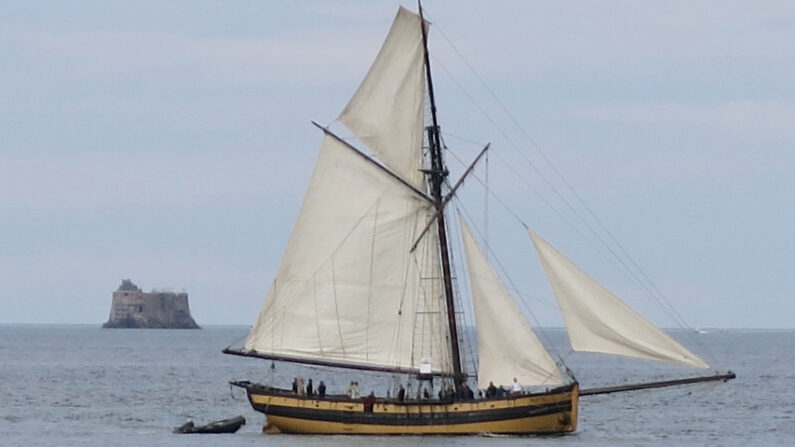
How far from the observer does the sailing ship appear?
65000 millimetres

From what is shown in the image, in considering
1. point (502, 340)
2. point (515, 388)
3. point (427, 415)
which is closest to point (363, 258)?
point (502, 340)

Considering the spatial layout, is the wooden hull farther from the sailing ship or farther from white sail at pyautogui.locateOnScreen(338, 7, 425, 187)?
white sail at pyautogui.locateOnScreen(338, 7, 425, 187)

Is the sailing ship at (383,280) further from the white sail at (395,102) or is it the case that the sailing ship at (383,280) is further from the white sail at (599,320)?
the white sail at (599,320)

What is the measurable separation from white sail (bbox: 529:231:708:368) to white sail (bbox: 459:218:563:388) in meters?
1.79

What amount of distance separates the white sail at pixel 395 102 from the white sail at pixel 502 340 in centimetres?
523

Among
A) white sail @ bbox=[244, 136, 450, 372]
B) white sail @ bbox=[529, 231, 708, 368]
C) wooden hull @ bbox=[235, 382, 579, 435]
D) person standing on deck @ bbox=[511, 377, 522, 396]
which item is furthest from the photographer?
white sail @ bbox=[244, 136, 450, 372]

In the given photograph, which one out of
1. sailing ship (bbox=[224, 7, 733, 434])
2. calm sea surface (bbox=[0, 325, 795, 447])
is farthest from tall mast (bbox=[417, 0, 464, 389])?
calm sea surface (bbox=[0, 325, 795, 447])

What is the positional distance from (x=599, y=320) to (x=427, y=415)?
703 cm

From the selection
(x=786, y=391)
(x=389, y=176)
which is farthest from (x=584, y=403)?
(x=389, y=176)

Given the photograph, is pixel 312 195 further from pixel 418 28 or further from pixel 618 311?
pixel 618 311

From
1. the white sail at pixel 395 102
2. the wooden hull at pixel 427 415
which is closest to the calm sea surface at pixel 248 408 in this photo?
the wooden hull at pixel 427 415

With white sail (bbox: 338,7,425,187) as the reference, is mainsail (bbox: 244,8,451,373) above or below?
below

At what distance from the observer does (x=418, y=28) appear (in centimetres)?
6706

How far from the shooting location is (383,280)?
220ft
